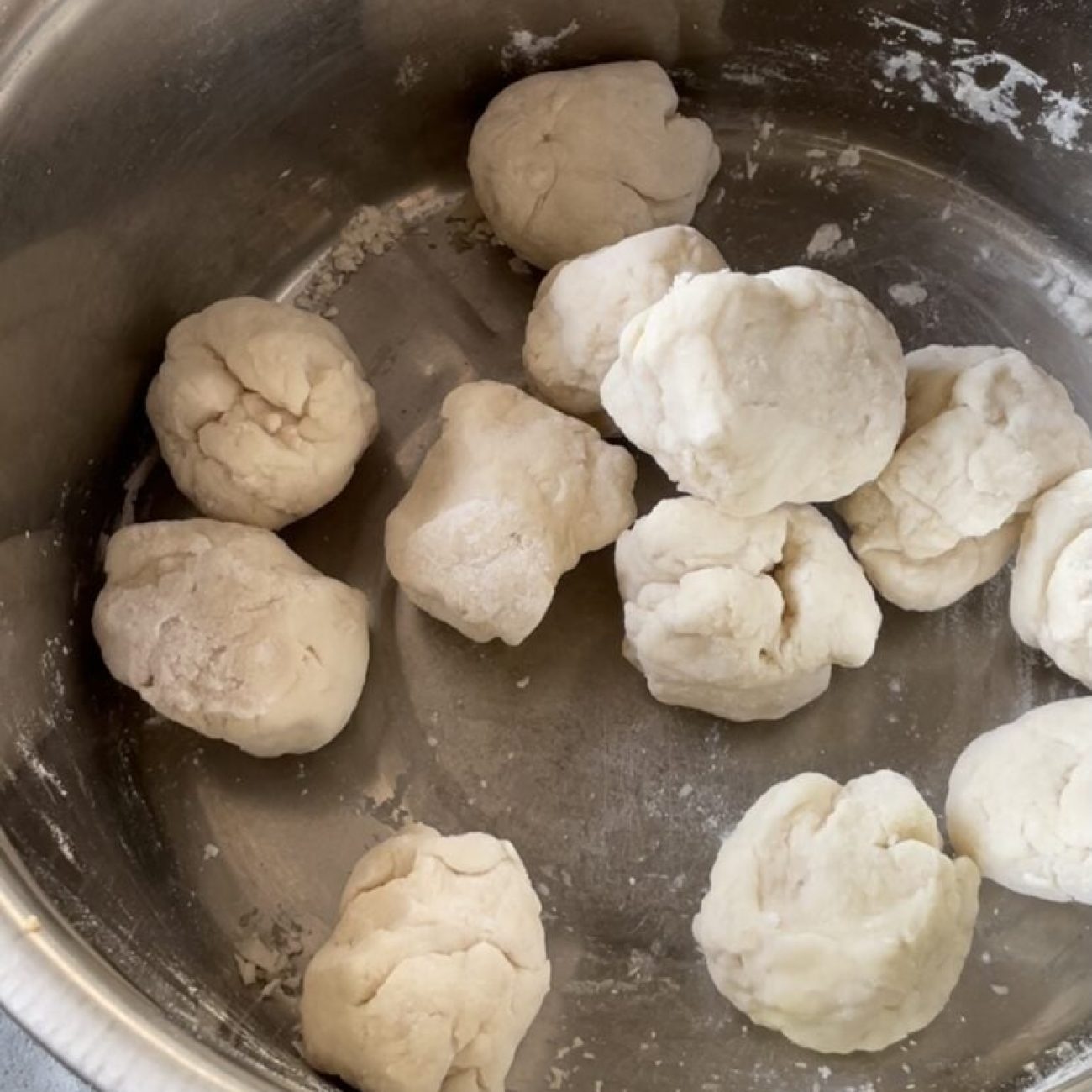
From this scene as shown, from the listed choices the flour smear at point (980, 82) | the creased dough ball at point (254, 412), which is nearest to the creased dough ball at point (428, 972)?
the creased dough ball at point (254, 412)

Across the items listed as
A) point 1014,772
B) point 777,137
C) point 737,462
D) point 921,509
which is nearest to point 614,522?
point 737,462

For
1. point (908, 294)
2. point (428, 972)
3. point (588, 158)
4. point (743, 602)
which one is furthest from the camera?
point (908, 294)

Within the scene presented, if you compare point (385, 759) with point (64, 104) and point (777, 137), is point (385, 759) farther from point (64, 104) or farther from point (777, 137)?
point (777, 137)

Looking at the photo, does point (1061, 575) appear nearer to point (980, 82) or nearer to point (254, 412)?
point (980, 82)

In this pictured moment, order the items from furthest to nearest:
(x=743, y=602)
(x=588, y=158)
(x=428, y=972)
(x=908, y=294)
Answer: (x=908, y=294), (x=588, y=158), (x=743, y=602), (x=428, y=972)

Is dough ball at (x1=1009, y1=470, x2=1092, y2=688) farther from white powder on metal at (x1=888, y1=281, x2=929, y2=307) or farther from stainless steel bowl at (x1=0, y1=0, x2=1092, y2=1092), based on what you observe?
white powder on metal at (x1=888, y1=281, x2=929, y2=307)

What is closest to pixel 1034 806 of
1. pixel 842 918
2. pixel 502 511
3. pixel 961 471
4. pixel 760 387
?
pixel 842 918

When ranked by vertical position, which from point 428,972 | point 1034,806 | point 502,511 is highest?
point 502,511

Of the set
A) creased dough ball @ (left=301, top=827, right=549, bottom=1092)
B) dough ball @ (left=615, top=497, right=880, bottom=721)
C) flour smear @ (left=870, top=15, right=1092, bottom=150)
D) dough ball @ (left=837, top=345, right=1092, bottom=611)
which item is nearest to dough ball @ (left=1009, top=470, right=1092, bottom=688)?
dough ball @ (left=837, top=345, right=1092, bottom=611)
